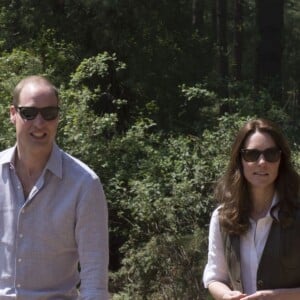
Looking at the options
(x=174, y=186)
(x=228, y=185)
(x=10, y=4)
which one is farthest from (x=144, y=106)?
(x=228, y=185)

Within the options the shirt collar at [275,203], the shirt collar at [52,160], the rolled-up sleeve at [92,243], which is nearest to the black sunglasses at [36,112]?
the shirt collar at [52,160]

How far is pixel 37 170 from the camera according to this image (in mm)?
3352

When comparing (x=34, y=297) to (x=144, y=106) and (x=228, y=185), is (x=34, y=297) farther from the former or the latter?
(x=144, y=106)

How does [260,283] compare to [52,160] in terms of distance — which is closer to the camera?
[52,160]

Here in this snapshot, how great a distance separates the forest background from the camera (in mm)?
7879

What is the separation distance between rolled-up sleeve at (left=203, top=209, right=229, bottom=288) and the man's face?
3.28 ft

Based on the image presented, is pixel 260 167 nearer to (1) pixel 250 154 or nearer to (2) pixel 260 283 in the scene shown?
(1) pixel 250 154

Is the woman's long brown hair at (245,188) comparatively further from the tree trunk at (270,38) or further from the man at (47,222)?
the tree trunk at (270,38)

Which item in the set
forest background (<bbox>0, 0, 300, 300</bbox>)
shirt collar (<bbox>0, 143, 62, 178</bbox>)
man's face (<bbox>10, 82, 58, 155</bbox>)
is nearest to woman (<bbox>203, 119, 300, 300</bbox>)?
shirt collar (<bbox>0, 143, 62, 178</bbox>)

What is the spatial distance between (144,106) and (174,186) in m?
4.44

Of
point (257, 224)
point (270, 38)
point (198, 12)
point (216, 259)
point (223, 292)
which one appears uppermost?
point (198, 12)

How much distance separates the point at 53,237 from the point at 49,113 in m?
0.52

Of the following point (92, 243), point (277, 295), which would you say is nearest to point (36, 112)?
→ point (92, 243)

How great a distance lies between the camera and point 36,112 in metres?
3.23
